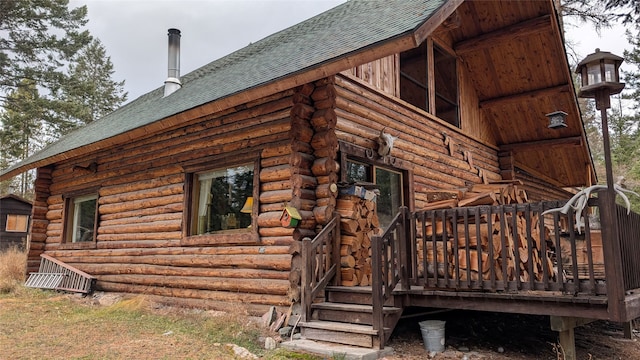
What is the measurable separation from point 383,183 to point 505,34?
414 centimetres

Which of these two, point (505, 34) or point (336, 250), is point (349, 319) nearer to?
point (336, 250)

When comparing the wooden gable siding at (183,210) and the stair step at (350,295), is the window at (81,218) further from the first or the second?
the stair step at (350,295)

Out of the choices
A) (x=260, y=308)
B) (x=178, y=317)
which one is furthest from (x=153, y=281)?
(x=260, y=308)

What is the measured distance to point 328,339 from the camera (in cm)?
497

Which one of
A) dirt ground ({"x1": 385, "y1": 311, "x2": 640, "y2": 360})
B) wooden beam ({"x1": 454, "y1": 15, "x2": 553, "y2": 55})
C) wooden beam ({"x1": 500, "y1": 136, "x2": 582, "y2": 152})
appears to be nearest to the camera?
dirt ground ({"x1": 385, "y1": 311, "x2": 640, "y2": 360})

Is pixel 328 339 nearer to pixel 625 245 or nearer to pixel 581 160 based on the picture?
pixel 625 245

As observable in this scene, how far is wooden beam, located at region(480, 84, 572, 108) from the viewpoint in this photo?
9673 millimetres

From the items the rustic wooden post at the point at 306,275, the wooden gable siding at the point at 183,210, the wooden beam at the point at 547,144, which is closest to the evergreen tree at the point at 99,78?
the wooden gable siding at the point at 183,210

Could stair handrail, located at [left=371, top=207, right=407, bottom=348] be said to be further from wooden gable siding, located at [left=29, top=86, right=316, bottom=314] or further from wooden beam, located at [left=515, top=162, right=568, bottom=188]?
wooden beam, located at [left=515, top=162, right=568, bottom=188]

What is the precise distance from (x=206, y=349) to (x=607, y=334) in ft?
18.7

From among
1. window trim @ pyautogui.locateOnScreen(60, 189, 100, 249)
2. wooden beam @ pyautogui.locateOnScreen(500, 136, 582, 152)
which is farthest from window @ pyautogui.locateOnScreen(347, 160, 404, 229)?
window trim @ pyautogui.locateOnScreen(60, 189, 100, 249)

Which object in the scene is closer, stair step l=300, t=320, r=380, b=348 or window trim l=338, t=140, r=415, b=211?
stair step l=300, t=320, r=380, b=348

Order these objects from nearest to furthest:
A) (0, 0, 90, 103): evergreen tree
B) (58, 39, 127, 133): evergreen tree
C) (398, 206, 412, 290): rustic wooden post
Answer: (398, 206, 412, 290): rustic wooden post → (0, 0, 90, 103): evergreen tree → (58, 39, 127, 133): evergreen tree

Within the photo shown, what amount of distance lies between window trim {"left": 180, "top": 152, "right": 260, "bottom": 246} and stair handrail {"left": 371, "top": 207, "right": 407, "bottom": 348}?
209 centimetres
